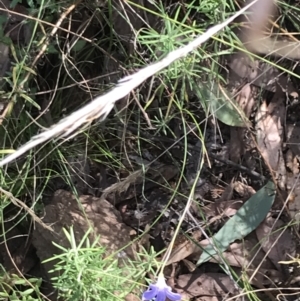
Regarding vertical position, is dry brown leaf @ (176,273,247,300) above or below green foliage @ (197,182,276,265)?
below

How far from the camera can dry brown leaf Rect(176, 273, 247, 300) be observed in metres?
1.49

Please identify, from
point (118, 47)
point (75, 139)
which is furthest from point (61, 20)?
point (75, 139)

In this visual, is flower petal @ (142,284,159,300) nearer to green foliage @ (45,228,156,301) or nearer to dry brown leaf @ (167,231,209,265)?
green foliage @ (45,228,156,301)

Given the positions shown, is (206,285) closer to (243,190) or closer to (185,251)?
(185,251)

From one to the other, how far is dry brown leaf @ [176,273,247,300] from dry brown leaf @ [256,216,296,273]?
131 millimetres

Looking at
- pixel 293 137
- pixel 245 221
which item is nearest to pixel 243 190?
pixel 245 221

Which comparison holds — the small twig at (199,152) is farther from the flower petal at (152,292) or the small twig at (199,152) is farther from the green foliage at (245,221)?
the flower petal at (152,292)

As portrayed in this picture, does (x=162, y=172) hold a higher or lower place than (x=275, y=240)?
higher

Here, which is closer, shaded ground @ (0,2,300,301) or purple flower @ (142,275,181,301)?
purple flower @ (142,275,181,301)

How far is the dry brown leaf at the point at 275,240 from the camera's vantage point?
1.47 m

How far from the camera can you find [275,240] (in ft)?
4.83

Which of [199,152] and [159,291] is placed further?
[199,152]

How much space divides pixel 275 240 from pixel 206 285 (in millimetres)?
220

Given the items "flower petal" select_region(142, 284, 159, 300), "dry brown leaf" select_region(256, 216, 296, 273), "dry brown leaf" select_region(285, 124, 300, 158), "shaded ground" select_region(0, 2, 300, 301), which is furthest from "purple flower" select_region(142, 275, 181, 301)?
"dry brown leaf" select_region(285, 124, 300, 158)
